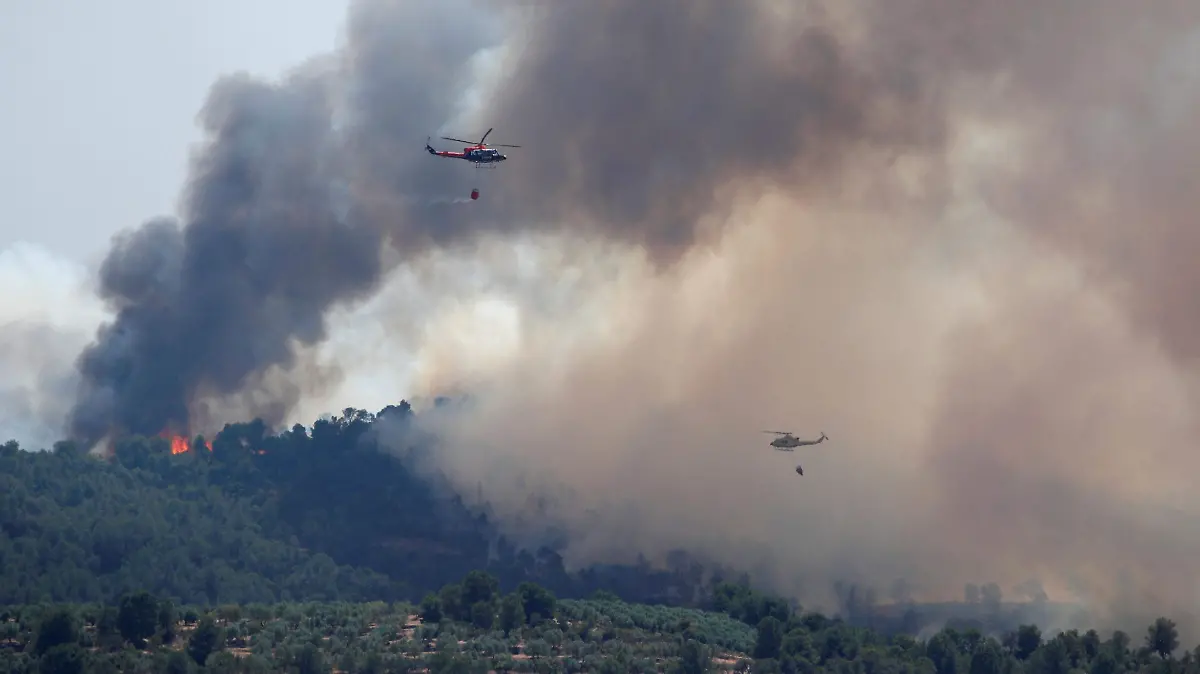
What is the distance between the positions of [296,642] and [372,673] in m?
12.7

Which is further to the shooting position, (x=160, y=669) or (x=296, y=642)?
(x=296, y=642)

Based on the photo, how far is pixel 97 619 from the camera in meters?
199

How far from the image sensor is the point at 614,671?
634 feet

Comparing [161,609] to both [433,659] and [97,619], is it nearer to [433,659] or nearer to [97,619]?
[97,619]

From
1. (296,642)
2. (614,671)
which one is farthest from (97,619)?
(614,671)

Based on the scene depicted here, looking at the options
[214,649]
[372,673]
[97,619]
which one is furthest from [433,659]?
[97,619]

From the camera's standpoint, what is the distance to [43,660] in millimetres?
183500

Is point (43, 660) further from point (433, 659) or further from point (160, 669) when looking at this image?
point (433, 659)

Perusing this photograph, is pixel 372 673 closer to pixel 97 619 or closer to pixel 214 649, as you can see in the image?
pixel 214 649

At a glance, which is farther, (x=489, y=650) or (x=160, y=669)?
(x=489, y=650)

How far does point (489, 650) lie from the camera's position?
19988cm

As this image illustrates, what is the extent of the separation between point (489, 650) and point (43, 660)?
4628cm

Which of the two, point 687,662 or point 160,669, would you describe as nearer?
point 160,669

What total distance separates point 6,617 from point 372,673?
1708 inches
